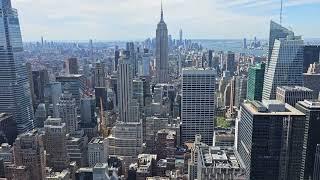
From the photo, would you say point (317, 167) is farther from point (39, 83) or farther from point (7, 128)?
point (39, 83)

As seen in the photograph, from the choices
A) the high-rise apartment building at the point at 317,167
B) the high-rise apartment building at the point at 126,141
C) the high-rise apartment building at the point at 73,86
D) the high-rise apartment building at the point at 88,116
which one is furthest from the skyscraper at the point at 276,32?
the high-rise apartment building at the point at 73,86

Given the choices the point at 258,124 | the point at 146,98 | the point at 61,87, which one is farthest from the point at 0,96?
the point at 258,124

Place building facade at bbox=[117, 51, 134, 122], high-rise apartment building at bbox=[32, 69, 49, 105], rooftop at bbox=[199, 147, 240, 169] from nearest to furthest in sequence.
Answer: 1. rooftop at bbox=[199, 147, 240, 169]
2. building facade at bbox=[117, 51, 134, 122]
3. high-rise apartment building at bbox=[32, 69, 49, 105]

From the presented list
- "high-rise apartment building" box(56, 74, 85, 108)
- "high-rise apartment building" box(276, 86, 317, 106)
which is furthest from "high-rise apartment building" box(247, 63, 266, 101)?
"high-rise apartment building" box(56, 74, 85, 108)

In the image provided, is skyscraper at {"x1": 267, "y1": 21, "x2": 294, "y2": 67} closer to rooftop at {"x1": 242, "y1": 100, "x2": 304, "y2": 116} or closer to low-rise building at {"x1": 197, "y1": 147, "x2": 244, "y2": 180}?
rooftop at {"x1": 242, "y1": 100, "x2": 304, "y2": 116}

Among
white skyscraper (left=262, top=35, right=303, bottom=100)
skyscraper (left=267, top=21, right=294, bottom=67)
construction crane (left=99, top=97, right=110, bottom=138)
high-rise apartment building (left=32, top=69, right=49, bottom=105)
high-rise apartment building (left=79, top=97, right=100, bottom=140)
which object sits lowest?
construction crane (left=99, top=97, right=110, bottom=138)

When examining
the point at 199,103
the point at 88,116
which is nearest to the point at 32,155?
the point at 88,116

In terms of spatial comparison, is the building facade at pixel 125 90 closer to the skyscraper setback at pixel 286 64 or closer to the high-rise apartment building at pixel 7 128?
the high-rise apartment building at pixel 7 128
